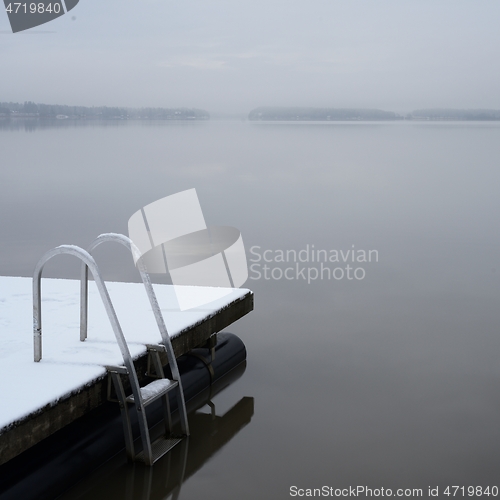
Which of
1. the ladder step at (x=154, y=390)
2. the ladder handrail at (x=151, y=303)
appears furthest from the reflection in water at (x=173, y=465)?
the ladder step at (x=154, y=390)

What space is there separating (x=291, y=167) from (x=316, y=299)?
17935 millimetres

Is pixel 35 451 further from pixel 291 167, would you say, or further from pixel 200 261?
pixel 291 167

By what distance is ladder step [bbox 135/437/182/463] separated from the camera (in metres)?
3.21

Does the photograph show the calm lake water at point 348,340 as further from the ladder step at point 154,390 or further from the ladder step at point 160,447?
the ladder step at point 154,390

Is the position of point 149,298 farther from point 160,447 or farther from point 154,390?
point 160,447

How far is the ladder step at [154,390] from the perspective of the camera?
10.0ft

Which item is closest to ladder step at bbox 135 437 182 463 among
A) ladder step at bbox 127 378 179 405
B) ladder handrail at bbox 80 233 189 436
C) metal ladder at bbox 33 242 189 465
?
metal ladder at bbox 33 242 189 465

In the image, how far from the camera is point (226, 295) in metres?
4.31

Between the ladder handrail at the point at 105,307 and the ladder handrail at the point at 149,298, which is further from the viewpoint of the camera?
the ladder handrail at the point at 149,298

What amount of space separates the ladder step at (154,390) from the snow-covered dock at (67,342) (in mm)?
117

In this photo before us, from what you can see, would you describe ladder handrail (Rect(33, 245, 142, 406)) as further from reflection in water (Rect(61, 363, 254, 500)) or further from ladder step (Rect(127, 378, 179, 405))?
reflection in water (Rect(61, 363, 254, 500))

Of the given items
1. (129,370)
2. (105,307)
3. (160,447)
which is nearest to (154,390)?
(129,370)

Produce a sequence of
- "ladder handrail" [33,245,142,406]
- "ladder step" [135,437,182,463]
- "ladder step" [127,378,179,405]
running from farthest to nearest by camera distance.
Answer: "ladder step" [135,437,182,463] < "ladder step" [127,378,179,405] < "ladder handrail" [33,245,142,406]

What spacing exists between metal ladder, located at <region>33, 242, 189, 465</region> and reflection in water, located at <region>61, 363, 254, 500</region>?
0.18ft
